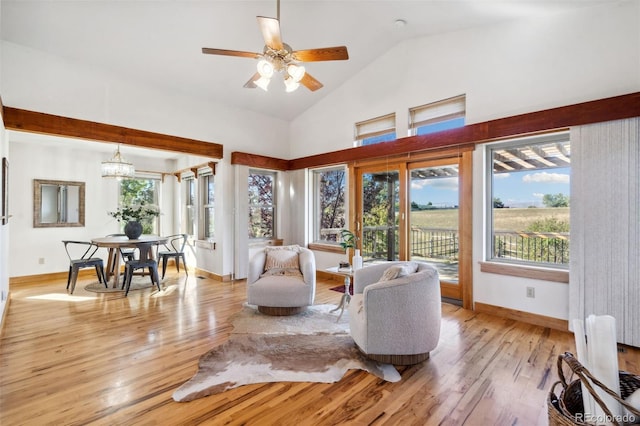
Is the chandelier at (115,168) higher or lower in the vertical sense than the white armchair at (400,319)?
higher

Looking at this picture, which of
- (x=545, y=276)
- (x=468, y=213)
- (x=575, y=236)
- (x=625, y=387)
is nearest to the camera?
(x=625, y=387)

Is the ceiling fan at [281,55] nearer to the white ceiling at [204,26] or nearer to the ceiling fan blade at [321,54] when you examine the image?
the ceiling fan blade at [321,54]

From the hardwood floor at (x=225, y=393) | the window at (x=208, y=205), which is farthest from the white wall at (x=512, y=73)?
the window at (x=208, y=205)

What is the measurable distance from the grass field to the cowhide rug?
201 cm

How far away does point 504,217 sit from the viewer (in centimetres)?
378

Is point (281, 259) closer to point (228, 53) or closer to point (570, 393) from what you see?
point (228, 53)

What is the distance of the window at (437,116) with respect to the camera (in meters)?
4.03

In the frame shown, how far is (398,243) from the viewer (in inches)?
184

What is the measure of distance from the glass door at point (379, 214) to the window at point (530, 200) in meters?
1.33

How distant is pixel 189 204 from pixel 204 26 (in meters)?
4.21

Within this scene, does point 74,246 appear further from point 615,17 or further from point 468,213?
point 615,17

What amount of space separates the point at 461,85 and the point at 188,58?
3741 millimetres

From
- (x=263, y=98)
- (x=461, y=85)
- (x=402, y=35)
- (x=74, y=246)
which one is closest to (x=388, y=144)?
(x=461, y=85)

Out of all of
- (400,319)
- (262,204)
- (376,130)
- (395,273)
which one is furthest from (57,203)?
(400,319)
